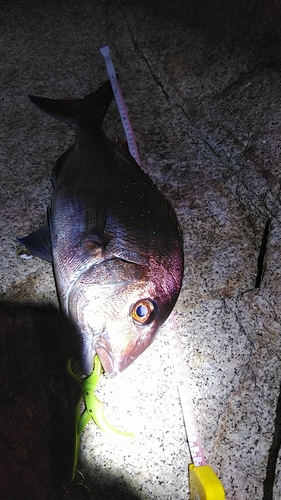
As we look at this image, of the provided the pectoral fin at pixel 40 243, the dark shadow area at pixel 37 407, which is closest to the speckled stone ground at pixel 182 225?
the dark shadow area at pixel 37 407

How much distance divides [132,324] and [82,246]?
386 mm

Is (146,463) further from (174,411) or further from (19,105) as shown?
(19,105)

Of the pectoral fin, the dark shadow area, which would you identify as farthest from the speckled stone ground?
the pectoral fin

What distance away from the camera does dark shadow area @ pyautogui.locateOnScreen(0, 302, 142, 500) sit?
5.60ft

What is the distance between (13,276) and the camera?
2098 millimetres

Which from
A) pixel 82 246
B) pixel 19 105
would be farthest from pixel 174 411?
pixel 19 105

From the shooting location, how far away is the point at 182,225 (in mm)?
2234

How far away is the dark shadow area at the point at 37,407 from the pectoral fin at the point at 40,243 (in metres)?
0.24

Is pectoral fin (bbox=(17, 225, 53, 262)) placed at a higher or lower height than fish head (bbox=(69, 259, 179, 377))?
higher

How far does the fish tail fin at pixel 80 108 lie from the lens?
7.54 ft

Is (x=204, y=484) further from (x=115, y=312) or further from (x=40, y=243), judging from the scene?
(x=40, y=243)

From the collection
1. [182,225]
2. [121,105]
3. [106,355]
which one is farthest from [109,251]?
[121,105]

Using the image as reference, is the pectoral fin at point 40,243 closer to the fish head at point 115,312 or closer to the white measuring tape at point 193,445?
the fish head at point 115,312

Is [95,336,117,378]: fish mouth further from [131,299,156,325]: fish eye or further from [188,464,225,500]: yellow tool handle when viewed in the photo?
[188,464,225,500]: yellow tool handle
